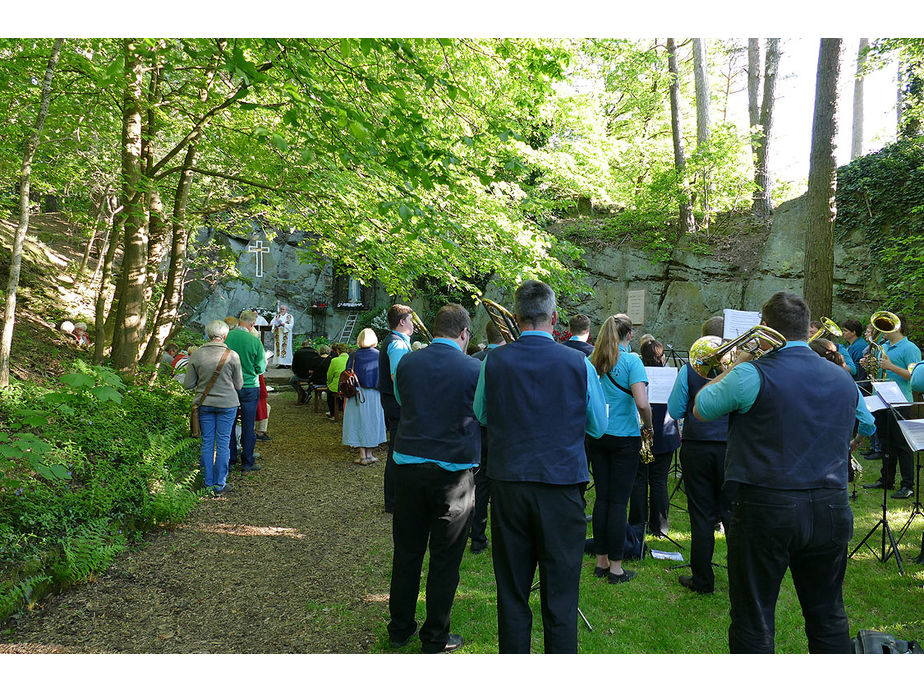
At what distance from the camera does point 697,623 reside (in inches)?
154

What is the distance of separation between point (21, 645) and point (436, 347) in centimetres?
317

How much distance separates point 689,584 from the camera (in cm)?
443

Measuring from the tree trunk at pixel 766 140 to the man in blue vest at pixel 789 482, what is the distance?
14.3 metres

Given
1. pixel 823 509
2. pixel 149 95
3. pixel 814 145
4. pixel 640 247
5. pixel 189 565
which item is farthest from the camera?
pixel 640 247

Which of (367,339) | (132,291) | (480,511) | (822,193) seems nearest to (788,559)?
(480,511)

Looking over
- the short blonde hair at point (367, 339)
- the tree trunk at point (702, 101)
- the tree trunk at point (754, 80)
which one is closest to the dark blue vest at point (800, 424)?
the short blonde hair at point (367, 339)

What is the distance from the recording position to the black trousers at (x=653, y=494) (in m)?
5.05

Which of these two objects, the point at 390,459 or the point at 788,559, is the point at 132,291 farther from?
the point at 788,559

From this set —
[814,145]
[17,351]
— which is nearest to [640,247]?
[814,145]

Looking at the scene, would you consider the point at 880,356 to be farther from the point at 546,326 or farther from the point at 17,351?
the point at 17,351

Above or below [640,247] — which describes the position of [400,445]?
below

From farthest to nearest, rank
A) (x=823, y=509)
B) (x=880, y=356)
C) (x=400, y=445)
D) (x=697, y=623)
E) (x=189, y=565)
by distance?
(x=880, y=356)
(x=189, y=565)
(x=697, y=623)
(x=400, y=445)
(x=823, y=509)

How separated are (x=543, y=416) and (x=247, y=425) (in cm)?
607

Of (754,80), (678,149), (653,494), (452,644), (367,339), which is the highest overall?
(754,80)
